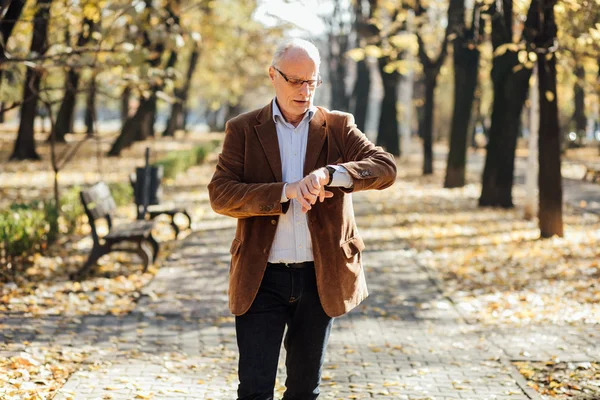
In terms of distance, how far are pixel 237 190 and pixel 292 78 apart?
52 cm

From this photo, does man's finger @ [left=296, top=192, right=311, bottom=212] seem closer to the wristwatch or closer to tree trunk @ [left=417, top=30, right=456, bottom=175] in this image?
the wristwatch

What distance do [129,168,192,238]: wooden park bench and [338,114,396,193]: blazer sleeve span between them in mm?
9745

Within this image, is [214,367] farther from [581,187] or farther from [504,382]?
[581,187]

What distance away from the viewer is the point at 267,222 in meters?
3.93

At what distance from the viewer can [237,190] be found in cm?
381

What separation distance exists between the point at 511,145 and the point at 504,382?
12.1m

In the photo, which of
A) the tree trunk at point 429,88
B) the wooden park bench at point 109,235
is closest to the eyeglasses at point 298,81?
the wooden park bench at point 109,235

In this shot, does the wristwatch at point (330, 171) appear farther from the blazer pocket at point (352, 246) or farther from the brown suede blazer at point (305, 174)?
the blazer pocket at point (352, 246)

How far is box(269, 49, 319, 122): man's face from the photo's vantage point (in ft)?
12.4

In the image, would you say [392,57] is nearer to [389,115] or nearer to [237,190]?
[389,115]

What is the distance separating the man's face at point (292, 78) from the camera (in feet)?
12.4

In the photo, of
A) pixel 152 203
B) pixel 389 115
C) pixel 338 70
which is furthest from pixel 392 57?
pixel 338 70

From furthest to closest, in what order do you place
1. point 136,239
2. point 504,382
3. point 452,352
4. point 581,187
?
point 581,187, point 136,239, point 452,352, point 504,382

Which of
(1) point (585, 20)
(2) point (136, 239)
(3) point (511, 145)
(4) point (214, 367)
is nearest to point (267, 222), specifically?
(4) point (214, 367)
